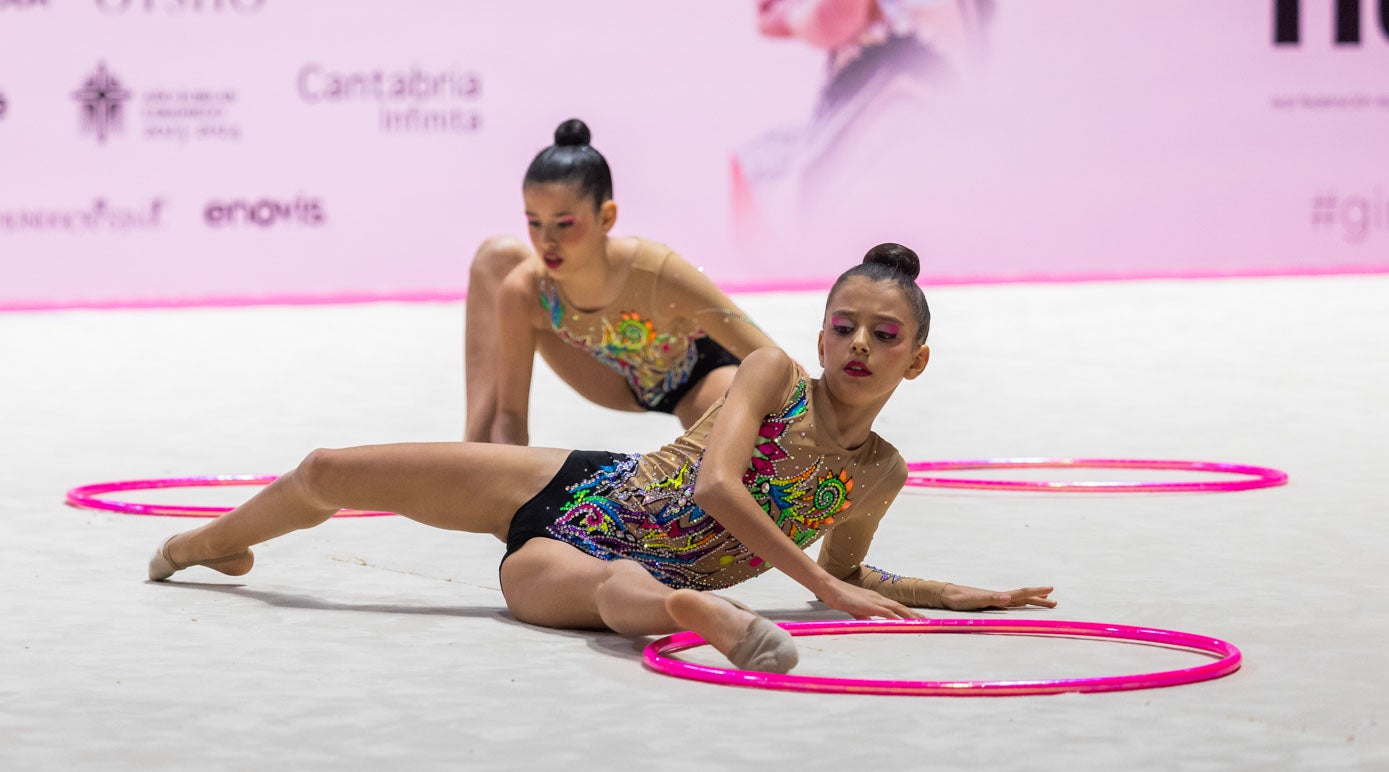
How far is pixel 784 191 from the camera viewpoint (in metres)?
10.0

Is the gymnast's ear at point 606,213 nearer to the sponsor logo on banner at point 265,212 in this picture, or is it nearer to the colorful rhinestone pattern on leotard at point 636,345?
the colorful rhinestone pattern on leotard at point 636,345

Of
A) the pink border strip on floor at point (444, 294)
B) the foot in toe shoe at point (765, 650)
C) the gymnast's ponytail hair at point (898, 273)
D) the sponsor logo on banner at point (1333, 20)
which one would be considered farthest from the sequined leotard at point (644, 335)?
the sponsor logo on banner at point (1333, 20)

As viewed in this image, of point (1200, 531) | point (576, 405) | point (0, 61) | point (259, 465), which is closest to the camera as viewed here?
point (1200, 531)

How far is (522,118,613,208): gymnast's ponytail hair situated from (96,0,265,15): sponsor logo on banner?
543 centimetres

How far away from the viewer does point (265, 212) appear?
9.49 meters

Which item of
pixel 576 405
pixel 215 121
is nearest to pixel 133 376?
pixel 576 405

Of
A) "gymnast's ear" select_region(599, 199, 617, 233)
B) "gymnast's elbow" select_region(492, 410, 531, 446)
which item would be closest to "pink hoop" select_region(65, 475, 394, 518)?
"gymnast's elbow" select_region(492, 410, 531, 446)

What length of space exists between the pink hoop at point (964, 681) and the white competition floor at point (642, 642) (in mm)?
17

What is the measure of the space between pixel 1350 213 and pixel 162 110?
607cm

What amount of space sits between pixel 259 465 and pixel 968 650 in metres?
2.42

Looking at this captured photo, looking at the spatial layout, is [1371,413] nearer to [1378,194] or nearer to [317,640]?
[317,640]

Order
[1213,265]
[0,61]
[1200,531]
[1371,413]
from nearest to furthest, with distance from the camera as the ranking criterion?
[1200,531] → [1371,413] → [0,61] → [1213,265]

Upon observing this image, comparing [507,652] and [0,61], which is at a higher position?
[0,61]

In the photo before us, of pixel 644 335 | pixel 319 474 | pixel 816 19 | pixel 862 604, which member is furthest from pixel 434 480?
pixel 816 19
